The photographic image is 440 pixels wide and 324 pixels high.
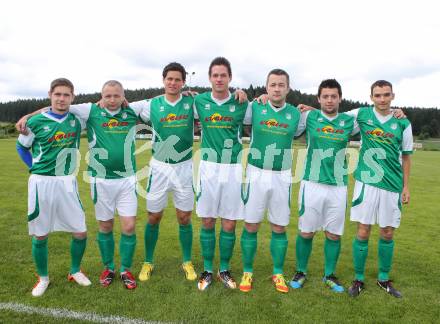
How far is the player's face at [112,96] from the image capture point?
4620mm

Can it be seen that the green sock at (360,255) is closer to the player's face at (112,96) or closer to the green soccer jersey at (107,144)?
the green soccer jersey at (107,144)

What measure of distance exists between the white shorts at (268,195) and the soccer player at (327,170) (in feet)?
0.80

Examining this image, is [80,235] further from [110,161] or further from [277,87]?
[277,87]

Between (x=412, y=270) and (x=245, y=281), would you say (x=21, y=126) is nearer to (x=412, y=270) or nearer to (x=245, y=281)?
(x=245, y=281)

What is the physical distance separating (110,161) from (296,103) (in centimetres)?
8266

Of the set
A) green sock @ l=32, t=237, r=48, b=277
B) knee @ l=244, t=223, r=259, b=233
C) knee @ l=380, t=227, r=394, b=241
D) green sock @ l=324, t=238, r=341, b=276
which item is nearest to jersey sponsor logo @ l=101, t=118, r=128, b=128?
green sock @ l=32, t=237, r=48, b=277

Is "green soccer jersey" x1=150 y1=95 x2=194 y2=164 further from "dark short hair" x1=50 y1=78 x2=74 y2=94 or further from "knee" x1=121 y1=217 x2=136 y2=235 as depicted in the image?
"dark short hair" x1=50 y1=78 x2=74 y2=94

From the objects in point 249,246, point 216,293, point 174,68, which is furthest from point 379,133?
point 216,293

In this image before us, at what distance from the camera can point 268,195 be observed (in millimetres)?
4734

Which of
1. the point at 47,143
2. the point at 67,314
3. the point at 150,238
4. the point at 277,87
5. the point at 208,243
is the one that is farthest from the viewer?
the point at 150,238

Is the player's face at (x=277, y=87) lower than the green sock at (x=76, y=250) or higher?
higher

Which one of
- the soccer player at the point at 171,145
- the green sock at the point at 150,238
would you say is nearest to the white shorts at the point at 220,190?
the soccer player at the point at 171,145

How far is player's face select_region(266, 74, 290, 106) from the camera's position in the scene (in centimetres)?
464

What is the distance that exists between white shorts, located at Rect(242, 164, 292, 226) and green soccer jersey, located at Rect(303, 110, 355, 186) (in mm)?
343
